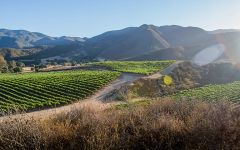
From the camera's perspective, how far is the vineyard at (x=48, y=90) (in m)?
40.3

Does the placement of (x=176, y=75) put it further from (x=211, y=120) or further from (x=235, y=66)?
(x=211, y=120)

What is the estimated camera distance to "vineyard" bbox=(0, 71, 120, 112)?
1587 inches

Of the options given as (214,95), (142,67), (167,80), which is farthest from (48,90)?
(142,67)

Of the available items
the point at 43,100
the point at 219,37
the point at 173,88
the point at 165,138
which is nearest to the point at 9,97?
the point at 43,100

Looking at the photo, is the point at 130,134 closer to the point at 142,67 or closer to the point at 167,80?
the point at 167,80

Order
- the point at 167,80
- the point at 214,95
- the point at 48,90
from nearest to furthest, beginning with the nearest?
the point at 214,95 < the point at 48,90 < the point at 167,80

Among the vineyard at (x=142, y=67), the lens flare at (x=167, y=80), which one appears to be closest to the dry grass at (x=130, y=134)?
the lens flare at (x=167, y=80)

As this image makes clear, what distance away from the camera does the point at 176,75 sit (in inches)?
2515

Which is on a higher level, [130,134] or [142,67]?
[130,134]

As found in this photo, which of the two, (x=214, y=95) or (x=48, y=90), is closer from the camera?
(x=214, y=95)

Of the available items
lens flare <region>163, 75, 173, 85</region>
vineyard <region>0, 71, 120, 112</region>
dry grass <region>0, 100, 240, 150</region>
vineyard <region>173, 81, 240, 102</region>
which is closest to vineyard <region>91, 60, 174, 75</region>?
lens flare <region>163, 75, 173, 85</region>

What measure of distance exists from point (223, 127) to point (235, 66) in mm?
63327

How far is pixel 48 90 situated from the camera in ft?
160

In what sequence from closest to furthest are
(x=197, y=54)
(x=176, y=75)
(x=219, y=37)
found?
1. (x=176, y=75)
2. (x=197, y=54)
3. (x=219, y=37)
